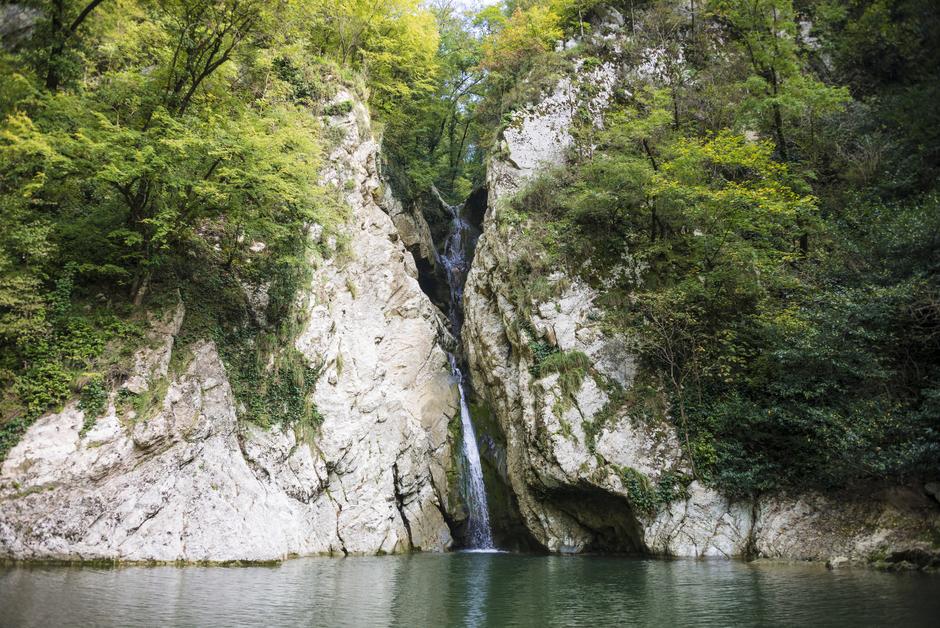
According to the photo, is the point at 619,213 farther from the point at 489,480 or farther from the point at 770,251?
the point at 489,480

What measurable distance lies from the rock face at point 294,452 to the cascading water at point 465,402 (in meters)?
1.00

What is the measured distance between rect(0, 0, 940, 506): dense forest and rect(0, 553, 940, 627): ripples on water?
4146mm

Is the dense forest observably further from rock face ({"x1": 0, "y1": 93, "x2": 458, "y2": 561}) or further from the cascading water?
the cascading water

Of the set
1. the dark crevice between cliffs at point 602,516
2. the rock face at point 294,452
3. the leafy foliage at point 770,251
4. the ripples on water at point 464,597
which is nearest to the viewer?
the ripples on water at point 464,597

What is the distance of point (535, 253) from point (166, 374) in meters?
13.6

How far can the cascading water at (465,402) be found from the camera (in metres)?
21.4

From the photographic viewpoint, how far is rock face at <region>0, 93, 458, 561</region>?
11938 mm

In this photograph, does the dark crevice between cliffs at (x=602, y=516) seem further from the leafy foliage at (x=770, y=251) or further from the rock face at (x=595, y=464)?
the leafy foliage at (x=770, y=251)

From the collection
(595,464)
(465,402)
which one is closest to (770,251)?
(595,464)

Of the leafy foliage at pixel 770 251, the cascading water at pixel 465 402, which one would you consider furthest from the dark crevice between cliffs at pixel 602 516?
the cascading water at pixel 465 402

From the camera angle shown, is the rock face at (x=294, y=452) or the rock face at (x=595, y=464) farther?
the rock face at (x=595, y=464)

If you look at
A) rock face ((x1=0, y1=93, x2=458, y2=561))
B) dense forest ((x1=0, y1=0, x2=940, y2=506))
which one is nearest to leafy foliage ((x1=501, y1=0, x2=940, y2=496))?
dense forest ((x1=0, y1=0, x2=940, y2=506))

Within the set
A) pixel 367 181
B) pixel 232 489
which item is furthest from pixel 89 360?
pixel 367 181

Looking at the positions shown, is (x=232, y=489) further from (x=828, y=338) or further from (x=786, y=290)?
(x=786, y=290)
